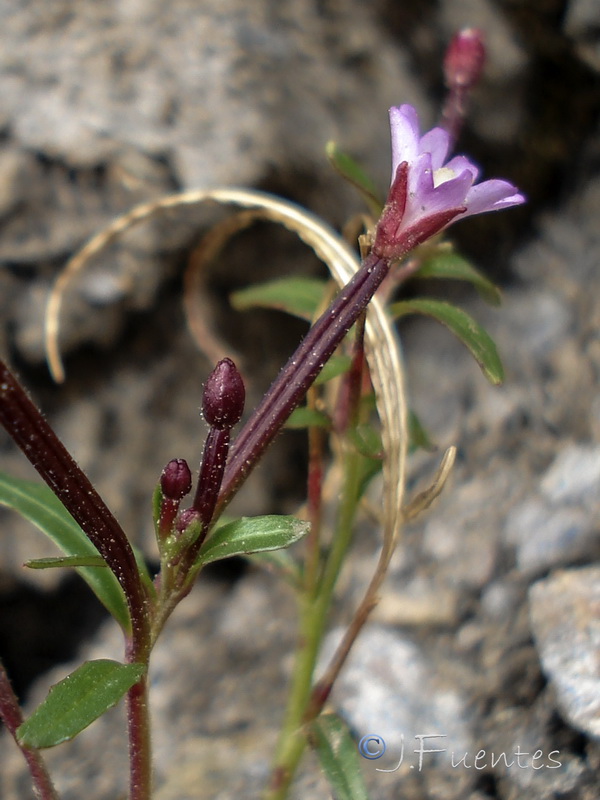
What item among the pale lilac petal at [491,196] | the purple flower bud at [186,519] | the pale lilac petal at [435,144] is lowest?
the purple flower bud at [186,519]

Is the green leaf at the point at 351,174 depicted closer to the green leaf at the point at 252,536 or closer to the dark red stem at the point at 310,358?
the dark red stem at the point at 310,358

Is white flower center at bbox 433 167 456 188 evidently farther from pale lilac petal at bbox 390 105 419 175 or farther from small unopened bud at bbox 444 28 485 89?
small unopened bud at bbox 444 28 485 89

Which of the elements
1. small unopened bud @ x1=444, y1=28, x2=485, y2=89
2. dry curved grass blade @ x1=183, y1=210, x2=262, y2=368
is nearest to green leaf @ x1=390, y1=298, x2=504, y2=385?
small unopened bud @ x1=444, y1=28, x2=485, y2=89

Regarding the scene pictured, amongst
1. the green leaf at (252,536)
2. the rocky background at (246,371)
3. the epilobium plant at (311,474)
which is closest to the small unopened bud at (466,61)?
the epilobium plant at (311,474)

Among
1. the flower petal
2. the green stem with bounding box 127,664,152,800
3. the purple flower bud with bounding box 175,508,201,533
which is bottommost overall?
the green stem with bounding box 127,664,152,800

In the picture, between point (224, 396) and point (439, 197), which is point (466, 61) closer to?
point (439, 197)

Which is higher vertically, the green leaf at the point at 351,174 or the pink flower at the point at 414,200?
the green leaf at the point at 351,174
